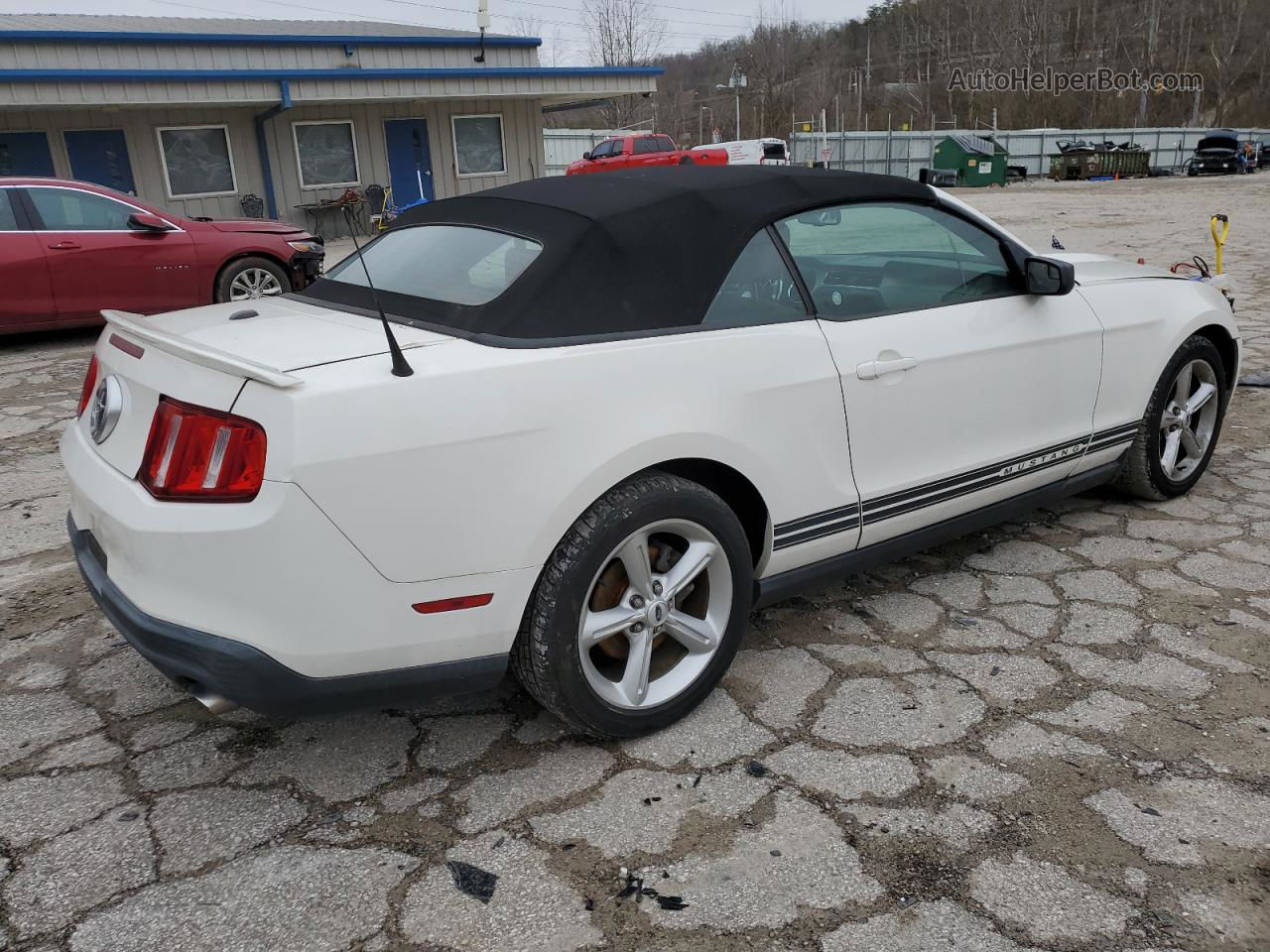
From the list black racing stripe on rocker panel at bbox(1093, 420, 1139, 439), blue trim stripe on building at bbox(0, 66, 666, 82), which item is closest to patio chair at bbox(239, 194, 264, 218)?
blue trim stripe on building at bbox(0, 66, 666, 82)

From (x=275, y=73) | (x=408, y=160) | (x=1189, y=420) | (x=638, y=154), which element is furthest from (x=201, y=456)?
(x=638, y=154)

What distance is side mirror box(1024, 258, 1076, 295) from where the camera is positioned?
3303 mm

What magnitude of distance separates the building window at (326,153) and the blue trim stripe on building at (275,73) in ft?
5.80

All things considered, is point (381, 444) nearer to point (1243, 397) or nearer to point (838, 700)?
point (838, 700)

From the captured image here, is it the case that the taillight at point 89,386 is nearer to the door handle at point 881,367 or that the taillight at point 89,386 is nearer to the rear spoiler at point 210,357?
the rear spoiler at point 210,357

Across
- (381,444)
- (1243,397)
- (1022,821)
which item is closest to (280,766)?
(381,444)

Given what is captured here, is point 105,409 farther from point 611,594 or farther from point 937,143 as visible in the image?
point 937,143

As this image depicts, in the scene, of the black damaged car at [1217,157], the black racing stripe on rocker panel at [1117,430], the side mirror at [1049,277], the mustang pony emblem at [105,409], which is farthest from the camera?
the black damaged car at [1217,157]

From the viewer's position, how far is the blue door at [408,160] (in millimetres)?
19188

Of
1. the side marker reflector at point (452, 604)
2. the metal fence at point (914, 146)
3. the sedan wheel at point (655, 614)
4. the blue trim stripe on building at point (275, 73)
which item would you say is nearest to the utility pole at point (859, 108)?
the metal fence at point (914, 146)

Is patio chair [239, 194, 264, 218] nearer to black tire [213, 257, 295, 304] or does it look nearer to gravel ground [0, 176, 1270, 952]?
black tire [213, 257, 295, 304]

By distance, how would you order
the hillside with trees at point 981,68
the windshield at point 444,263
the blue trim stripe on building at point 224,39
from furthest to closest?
1. the hillside with trees at point 981,68
2. the blue trim stripe on building at point 224,39
3. the windshield at point 444,263

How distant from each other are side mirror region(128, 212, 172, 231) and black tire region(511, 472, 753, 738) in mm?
7806

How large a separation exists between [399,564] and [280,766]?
0.82 metres
